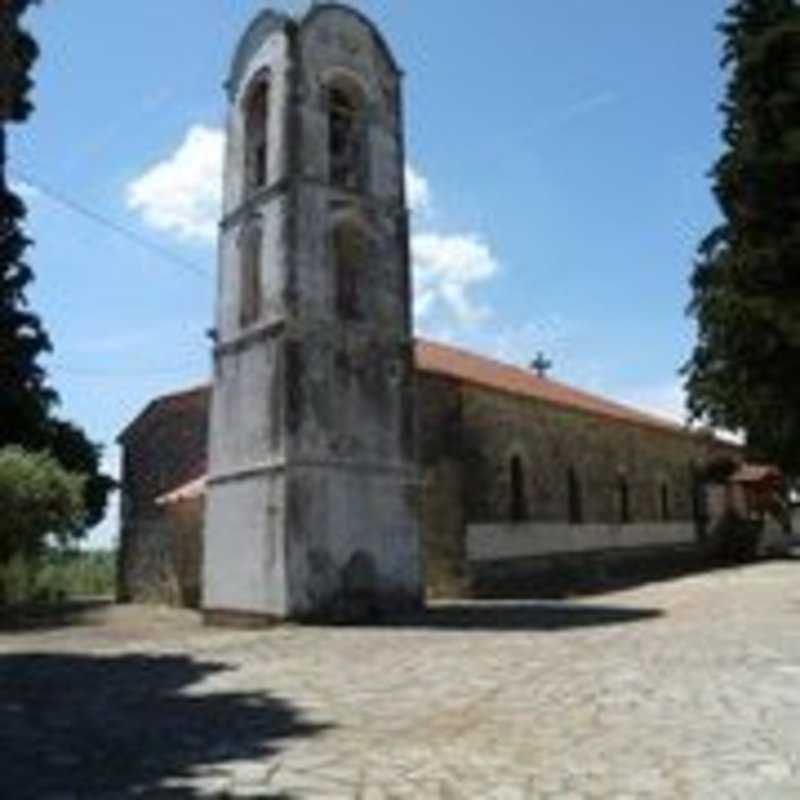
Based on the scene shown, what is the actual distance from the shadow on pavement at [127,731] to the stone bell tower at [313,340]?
699 cm

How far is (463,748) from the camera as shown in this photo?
27.7ft

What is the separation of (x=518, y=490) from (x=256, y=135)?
11.1m

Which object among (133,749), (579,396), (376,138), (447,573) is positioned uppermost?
(376,138)

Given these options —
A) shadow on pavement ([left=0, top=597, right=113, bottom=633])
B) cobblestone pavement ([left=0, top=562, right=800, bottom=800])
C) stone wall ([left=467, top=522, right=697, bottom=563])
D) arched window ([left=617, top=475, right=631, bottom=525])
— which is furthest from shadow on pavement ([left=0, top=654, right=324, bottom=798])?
arched window ([left=617, top=475, right=631, bottom=525])

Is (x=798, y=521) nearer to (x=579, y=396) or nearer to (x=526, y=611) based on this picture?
(x=579, y=396)

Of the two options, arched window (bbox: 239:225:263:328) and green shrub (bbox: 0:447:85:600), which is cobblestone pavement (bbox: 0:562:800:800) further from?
arched window (bbox: 239:225:263:328)

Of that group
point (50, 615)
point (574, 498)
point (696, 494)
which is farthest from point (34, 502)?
point (696, 494)

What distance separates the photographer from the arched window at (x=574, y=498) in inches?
1271

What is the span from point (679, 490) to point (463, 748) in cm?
3330

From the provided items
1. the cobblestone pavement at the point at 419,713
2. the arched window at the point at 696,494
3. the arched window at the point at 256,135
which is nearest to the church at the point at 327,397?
the arched window at the point at 256,135

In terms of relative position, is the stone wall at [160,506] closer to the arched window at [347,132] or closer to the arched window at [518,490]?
the arched window at [518,490]

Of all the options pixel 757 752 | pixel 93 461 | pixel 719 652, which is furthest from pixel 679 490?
pixel 757 752

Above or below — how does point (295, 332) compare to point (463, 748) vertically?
above

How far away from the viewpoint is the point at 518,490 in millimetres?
29844
